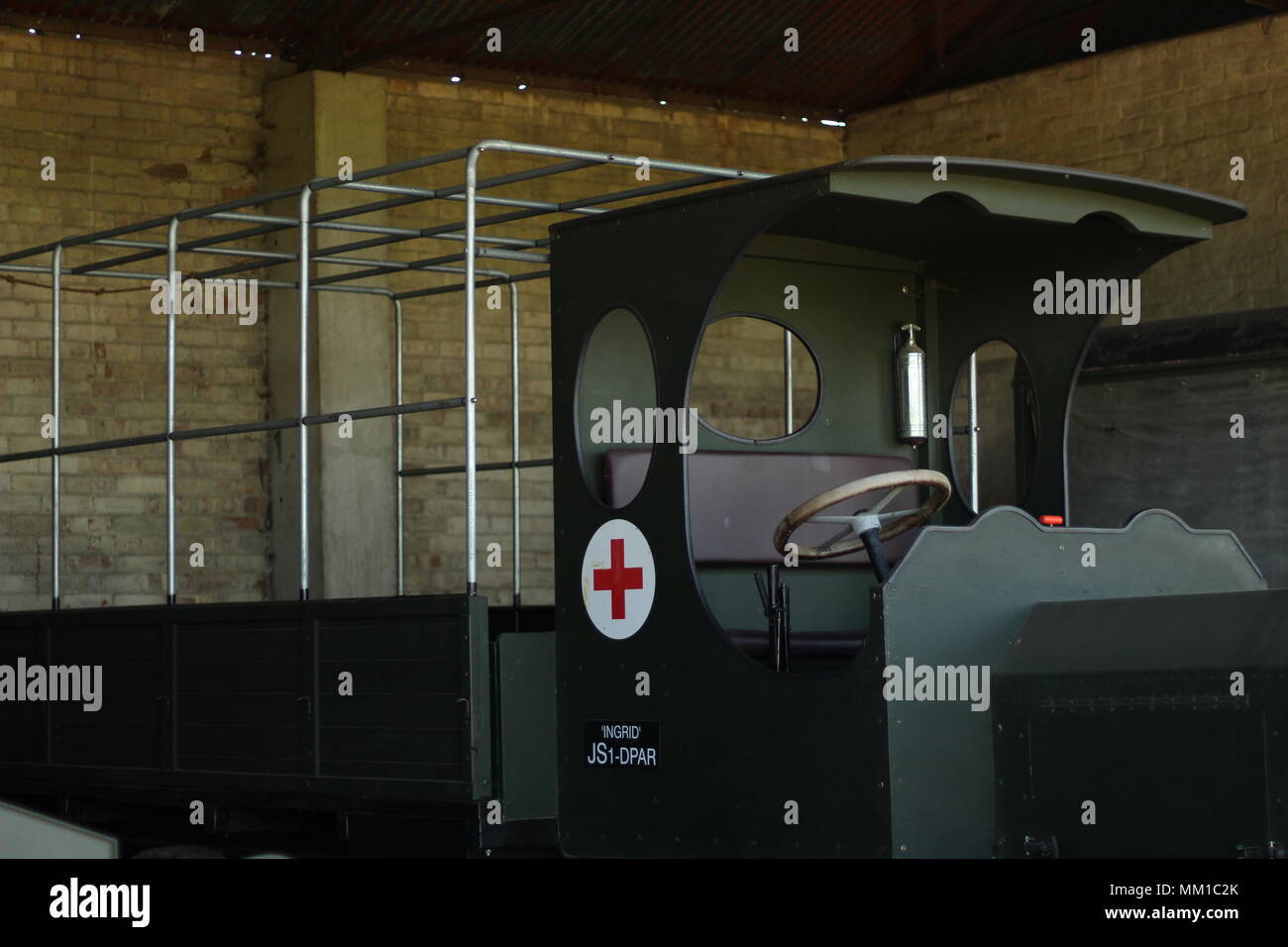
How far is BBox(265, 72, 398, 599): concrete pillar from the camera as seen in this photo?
37.2 ft

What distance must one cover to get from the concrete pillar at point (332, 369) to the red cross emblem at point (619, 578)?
6.84 m

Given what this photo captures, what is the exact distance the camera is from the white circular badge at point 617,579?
4527 millimetres

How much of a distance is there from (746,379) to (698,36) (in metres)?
2.53

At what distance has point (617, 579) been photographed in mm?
4594

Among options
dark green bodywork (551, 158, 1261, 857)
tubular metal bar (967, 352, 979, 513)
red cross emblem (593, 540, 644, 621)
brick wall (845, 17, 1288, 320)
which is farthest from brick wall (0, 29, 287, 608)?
red cross emblem (593, 540, 644, 621)

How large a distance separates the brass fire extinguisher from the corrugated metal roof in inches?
260

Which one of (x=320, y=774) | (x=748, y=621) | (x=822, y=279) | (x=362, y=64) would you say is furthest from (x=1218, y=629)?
(x=362, y=64)

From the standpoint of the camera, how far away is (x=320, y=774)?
17.3 feet

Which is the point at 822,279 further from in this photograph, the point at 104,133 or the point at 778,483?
the point at 104,133

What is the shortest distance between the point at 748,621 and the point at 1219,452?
4962mm

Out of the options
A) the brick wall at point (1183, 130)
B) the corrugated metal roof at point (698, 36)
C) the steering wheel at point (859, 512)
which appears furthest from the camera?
the brick wall at point (1183, 130)

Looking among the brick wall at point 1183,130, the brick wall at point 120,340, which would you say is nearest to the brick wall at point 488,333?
the brick wall at point 120,340

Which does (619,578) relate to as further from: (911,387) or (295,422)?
(911,387)

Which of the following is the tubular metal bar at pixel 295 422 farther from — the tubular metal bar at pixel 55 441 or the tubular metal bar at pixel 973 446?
the tubular metal bar at pixel 973 446
